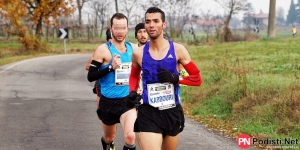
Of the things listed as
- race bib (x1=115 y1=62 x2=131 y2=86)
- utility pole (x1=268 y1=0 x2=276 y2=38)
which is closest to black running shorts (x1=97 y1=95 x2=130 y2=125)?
race bib (x1=115 y1=62 x2=131 y2=86)

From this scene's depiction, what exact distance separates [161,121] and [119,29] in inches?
70.6

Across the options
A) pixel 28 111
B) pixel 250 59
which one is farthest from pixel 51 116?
pixel 250 59

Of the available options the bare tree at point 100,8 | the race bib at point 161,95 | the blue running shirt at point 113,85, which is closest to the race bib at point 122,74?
the blue running shirt at point 113,85

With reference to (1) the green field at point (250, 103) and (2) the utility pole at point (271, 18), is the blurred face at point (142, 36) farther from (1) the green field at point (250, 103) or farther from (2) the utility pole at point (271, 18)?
(2) the utility pole at point (271, 18)

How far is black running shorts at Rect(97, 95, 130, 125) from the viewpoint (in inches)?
242

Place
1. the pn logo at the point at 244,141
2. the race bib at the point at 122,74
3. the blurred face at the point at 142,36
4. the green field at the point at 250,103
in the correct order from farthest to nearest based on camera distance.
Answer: the green field at the point at 250,103 < the pn logo at the point at 244,141 < the blurred face at the point at 142,36 < the race bib at the point at 122,74

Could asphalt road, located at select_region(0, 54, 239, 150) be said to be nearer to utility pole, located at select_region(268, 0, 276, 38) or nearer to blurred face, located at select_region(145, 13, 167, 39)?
blurred face, located at select_region(145, 13, 167, 39)

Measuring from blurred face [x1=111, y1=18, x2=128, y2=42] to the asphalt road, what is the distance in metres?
2.12

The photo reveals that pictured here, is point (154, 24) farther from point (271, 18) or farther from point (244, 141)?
point (271, 18)

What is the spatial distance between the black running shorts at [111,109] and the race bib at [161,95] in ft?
4.46

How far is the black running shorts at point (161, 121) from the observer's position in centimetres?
476

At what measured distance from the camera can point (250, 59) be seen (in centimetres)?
1742

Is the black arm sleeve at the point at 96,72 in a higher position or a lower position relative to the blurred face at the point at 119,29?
lower

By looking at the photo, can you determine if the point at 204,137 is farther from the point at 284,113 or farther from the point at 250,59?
the point at 250,59
